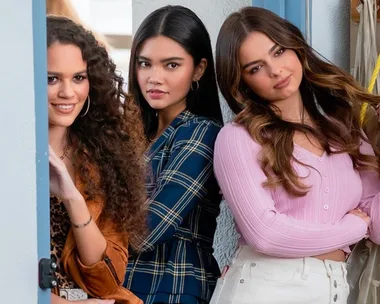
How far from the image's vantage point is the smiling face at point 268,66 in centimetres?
218

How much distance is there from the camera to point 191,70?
2.36 meters

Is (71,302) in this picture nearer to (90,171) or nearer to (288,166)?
(90,171)

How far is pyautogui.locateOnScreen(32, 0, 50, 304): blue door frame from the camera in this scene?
1.59 m

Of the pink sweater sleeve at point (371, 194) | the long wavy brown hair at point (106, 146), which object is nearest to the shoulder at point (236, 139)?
the long wavy brown hair at point (106, 146)

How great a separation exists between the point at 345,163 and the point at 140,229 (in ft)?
1.78

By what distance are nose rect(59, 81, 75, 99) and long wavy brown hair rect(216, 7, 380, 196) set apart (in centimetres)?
48

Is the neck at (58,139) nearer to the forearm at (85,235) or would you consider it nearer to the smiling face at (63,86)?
the smiling face at (63,86)

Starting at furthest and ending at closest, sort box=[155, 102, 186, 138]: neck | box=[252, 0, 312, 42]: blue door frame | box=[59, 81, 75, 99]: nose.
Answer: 1. box=[252, 0, 312, 42]: blue door frame
2. box=[155, 102, 186, 138]: neck
3. box=[59, 81, 75, 99]: nose

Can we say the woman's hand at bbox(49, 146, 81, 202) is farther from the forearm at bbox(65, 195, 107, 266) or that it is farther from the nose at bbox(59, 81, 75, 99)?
the nose at bbox(59, 81, 75, 99)

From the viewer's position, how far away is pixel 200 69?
7.83 ft

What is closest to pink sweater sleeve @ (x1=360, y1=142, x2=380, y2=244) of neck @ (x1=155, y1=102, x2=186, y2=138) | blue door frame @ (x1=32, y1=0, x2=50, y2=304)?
neck @ (x1=155, y1=102, x2=186, y2=138)

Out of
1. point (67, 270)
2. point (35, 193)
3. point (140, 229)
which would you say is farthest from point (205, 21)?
point (35, 193)

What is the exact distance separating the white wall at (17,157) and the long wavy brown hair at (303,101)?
2.27 ft

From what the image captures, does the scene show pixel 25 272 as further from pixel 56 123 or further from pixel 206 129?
pixel 206 129
